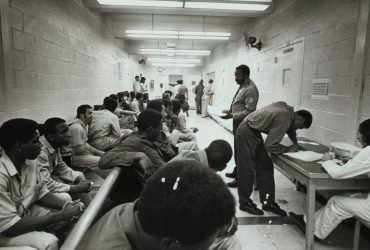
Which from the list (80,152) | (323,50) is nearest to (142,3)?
(80,152)

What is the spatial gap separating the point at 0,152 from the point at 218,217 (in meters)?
1.71

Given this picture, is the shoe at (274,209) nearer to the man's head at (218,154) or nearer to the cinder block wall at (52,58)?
the man's head at (218,154)

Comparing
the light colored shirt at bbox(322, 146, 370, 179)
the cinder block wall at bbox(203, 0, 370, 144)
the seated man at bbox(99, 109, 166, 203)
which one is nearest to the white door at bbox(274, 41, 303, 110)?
the cinder block wall at bbox(203, 0, 370, 144)

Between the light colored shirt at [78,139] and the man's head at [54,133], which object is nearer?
the man's head at [54,133]

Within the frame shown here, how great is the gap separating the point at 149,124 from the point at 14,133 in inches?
35.2

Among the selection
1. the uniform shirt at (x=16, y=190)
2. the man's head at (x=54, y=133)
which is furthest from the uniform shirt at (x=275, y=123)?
the uniform shirt at (x=16, y=190)

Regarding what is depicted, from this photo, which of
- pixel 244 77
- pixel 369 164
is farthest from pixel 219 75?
pixel 369 164

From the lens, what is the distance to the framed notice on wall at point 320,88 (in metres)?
3.62

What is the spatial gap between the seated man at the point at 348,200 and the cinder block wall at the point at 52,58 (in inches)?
118

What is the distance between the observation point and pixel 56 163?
8.38ft

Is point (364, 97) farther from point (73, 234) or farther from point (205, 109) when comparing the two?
point (205, 109)

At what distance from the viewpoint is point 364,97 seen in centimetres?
294

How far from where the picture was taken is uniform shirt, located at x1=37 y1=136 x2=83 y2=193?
2174 mm

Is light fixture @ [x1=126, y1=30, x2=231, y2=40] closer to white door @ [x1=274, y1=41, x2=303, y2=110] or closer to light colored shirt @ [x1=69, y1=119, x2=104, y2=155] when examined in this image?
white door @ [x1=274, y1=41, x2=303, y2=110]
